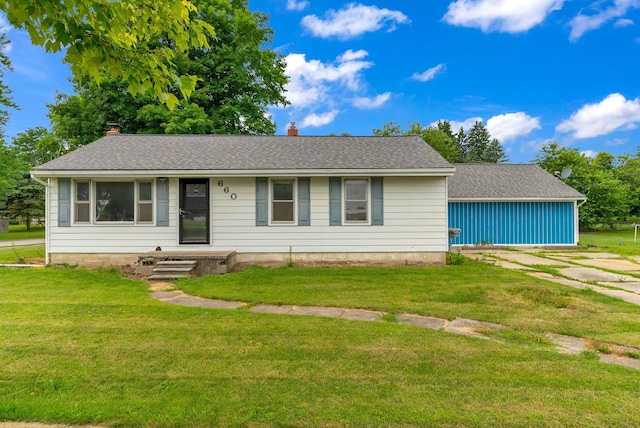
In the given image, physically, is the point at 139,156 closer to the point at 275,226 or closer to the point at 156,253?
the point at 156,253

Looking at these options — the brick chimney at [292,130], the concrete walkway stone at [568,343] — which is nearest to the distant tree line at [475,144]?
the brick chimney at [292,130]

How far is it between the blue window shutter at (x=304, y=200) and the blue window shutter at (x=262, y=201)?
3.03ft

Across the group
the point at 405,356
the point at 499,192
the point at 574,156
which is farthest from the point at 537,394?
the point at 574,156

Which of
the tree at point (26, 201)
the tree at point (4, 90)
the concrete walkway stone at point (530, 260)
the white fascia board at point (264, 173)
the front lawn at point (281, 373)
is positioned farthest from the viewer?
the tree at point (26, 201)

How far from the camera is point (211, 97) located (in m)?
20.1

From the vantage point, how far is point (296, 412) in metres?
2.46

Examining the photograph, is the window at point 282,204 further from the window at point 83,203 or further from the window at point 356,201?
the window at point 83,203

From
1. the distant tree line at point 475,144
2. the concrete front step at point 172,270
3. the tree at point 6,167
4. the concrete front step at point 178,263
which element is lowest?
the concrete front step at point 172,270

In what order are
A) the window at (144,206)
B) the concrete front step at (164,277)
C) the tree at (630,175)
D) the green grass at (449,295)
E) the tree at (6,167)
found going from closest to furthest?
the green grass at (449,295) < the concrete front step at (164,277) < the window at (144,206) < the tree at (6,167) < the tree at (630,175)

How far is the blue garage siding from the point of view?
14.5 m

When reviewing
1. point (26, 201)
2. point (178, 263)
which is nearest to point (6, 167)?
point (26, 201)

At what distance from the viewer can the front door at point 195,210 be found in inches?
370

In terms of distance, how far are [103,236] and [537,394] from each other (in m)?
10.1

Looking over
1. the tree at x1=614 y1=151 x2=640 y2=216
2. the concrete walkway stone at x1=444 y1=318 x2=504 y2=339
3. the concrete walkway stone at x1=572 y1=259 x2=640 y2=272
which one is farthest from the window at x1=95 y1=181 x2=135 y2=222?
the tree at x1=614 y1=151 x2=640 y2=216
